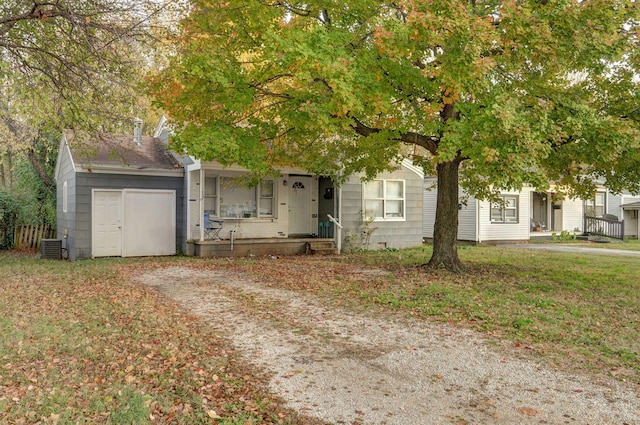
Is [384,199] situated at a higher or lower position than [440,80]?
lower

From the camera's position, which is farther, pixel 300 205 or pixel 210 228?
pixel 300 205

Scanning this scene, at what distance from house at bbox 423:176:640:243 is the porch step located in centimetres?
551

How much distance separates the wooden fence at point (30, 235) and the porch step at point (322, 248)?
33.3ft

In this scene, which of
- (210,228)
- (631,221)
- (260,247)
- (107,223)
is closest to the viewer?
Result: (107,223)

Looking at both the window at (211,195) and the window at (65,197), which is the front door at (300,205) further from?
the window at (65,197)

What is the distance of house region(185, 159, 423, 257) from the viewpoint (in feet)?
50.4

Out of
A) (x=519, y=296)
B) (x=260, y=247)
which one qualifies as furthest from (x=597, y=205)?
(x=519, y=296)

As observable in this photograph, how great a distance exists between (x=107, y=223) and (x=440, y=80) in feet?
35.9

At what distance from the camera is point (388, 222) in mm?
18172

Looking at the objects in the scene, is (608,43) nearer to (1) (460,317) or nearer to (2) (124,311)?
(1) (460,317)

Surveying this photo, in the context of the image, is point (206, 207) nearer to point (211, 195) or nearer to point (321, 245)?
point (211, 195)

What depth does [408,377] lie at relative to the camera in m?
4.79

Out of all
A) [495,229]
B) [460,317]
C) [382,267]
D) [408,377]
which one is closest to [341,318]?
[460,317]

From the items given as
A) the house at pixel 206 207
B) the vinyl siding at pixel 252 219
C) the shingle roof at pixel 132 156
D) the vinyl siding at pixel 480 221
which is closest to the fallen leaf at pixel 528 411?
the house at pixel 206 207
